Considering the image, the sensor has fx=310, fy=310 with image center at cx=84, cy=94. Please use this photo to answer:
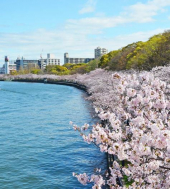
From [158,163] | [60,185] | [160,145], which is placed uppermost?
[160,145]

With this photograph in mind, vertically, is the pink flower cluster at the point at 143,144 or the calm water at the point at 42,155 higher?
the pink flower cluster at the point at 143,144

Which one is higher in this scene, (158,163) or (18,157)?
(158,163)

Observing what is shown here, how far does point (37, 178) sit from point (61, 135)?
9.19m

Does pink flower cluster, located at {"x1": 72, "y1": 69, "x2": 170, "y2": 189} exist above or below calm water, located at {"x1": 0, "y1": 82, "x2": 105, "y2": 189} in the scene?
above

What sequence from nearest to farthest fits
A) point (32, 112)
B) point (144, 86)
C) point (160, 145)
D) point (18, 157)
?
point (160, 145)
point (144, 86)
point (18, 157)
point (32, 112)

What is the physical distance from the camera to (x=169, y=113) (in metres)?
11.0

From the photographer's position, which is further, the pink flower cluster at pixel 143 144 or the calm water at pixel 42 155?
the calm water at pixel 42 155

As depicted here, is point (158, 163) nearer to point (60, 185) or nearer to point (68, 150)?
point (60, 185)

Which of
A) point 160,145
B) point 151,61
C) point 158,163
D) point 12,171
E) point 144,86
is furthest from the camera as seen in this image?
point 151,61

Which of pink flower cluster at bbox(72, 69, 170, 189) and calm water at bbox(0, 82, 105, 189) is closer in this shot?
pink flower cluster at bbox(72, 69, 170, 189)

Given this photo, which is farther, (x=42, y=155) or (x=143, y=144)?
(x=42, y=155)

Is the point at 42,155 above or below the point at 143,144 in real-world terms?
below

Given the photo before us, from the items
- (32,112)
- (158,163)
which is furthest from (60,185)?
(32,112)

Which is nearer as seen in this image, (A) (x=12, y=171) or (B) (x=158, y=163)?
(B) (x=158, y=163)
